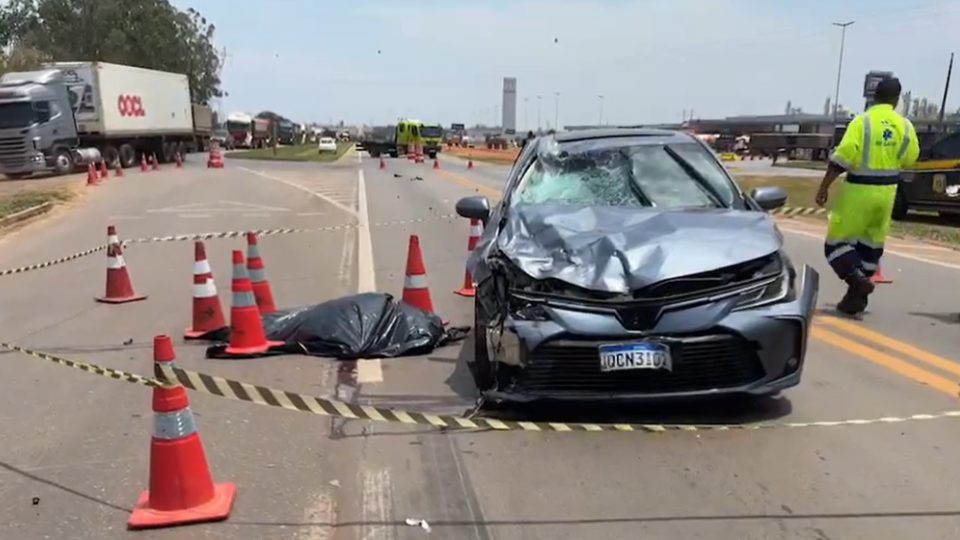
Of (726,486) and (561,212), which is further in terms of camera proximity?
(561,212)

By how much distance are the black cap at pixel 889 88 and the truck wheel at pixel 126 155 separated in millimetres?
36659

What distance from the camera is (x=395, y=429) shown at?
5.20 metres

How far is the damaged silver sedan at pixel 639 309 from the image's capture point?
4.80m

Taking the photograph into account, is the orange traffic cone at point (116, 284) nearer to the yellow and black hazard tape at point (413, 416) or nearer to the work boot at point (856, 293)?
the yellow and black hazard tape at point (413, 416)

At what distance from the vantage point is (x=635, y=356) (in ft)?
15.7

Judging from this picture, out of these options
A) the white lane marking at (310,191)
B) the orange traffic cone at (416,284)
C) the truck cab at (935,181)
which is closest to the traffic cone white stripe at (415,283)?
the orange traffic cone at (416,284)

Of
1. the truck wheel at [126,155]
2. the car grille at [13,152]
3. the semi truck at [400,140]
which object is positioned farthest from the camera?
the semi truck at [400,140]

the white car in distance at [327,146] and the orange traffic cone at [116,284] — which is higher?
the orange traffic cone at [116,284]

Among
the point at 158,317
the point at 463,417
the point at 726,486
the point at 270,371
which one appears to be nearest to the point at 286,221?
the point at 158,317

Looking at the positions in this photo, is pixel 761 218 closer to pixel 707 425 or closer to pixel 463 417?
pixel 707 425

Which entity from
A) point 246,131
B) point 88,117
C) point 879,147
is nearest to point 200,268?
point 879,147

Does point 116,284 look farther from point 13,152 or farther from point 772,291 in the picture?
point 13,152

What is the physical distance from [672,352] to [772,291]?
0.71m

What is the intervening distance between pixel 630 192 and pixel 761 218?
0.97 m
